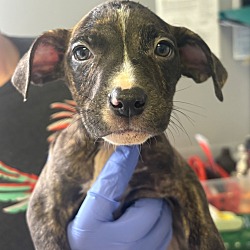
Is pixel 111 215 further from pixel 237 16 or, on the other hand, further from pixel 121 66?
pixel 237 16

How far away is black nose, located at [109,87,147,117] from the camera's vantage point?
83 cm

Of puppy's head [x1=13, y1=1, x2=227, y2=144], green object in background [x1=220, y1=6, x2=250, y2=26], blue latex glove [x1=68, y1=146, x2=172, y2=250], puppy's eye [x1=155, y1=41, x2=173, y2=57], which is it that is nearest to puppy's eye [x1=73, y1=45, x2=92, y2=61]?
puppy's head [x1=13, y1=1, x2=227, y2=144]

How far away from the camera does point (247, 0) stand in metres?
2.82

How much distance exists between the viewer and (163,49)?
0.98 m

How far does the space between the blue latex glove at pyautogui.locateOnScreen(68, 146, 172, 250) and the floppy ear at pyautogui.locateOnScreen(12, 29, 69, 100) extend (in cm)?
26

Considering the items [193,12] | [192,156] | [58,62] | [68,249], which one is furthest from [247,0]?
[68,249]

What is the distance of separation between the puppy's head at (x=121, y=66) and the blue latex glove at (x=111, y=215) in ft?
0.59

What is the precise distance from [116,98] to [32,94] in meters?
0.71

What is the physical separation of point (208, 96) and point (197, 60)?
177 centimetres

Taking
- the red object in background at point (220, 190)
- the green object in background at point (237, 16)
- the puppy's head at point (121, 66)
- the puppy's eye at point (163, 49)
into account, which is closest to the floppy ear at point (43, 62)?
the puppy's head at point (121, 66)

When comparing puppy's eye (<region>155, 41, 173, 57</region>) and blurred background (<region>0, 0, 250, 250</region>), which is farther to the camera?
blurred background (<region>0, 0, 250, 250</region>)

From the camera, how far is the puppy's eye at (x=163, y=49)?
3.19 ft

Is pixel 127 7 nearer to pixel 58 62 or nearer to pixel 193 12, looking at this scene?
pixel 58 62

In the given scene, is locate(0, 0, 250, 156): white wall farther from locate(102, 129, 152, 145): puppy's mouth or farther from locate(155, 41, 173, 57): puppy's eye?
locate(102, 129, 152, 145): puppy's mouth
